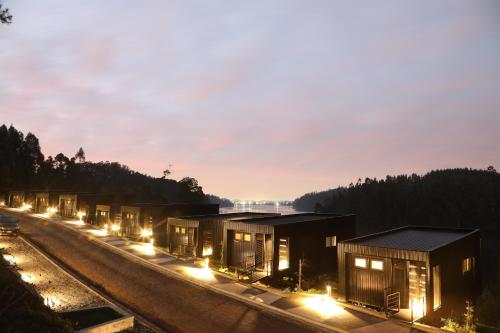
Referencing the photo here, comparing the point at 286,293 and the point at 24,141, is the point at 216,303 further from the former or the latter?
the point at 24,141

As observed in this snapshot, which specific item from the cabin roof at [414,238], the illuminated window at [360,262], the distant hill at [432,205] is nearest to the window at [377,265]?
the illuminated window at [360,262]

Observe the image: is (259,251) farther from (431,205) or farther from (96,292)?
(431,205)

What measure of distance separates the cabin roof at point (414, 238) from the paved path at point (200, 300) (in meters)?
4.79

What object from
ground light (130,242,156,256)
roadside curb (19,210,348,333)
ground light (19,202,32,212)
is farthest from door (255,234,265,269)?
ground light (19,202,32,212)

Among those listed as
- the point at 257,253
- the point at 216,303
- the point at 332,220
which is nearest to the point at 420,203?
the point at 332,220

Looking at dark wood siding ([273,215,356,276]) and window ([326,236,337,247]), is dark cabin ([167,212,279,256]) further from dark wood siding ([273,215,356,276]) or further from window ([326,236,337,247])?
window ([326,236,337,247])

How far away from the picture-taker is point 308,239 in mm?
26703

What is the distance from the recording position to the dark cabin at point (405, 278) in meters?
16.5

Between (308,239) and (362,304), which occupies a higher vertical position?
(308,239)

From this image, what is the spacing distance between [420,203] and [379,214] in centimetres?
1371

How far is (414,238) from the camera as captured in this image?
75.8 feet

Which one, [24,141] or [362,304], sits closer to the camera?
[362,304]

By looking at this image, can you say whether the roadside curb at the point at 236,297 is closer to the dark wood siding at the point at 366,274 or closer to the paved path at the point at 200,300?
the paved path at the point at 200,300

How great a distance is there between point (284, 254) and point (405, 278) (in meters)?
9.07
